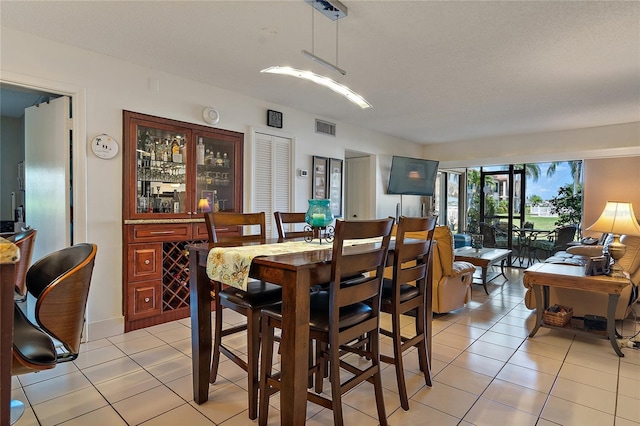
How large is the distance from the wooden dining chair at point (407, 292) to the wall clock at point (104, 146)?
8.52 feet

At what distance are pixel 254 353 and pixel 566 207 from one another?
7939mm

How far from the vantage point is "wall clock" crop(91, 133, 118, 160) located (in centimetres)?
306

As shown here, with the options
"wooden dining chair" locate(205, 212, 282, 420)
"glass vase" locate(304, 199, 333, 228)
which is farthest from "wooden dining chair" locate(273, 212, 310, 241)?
"glass vase" locate(304, 199, 333, 228)

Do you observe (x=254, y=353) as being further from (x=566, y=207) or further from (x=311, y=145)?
(x=566, y=207)

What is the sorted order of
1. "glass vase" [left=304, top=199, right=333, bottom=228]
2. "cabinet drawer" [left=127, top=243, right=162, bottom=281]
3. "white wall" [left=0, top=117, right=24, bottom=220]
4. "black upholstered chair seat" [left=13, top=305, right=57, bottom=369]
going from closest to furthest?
"black upholstered chair seat" [left=13, top=305, right=57, bottom=369] < "glass vase" [left=304, top=199, right=333, bottom=228] < "cabinet drawer" [left=127, top=243, right=162, bottom=281] < "white wall" [left=0, top=117, right=24, bottom=220]

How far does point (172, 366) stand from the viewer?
255 centimetres

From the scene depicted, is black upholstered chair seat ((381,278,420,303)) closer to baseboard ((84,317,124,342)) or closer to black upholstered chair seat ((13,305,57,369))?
black upholstered chair seat ((13,305,57,369))

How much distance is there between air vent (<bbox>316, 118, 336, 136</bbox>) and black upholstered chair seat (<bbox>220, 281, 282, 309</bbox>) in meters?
3.41

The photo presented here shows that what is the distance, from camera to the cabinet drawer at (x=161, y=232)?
329 cm

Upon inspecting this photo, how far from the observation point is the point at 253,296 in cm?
198

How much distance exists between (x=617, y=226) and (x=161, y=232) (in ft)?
13.8

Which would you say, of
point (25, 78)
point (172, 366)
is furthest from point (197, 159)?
point (172, 366)

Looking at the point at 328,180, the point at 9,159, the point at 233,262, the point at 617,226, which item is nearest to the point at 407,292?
the point at 233,262

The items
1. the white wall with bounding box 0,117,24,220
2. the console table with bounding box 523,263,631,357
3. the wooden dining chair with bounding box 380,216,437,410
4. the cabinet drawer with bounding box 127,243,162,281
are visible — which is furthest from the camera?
the white wall with bounding box 0,117,24,220
